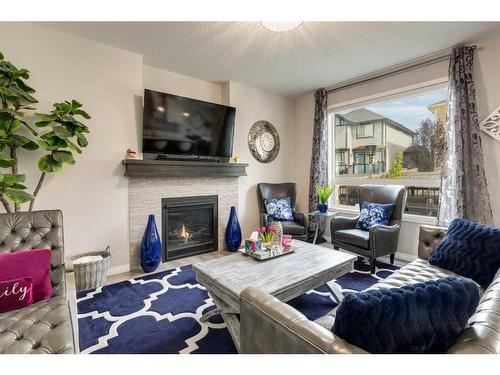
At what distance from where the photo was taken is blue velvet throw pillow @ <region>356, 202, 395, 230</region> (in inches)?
123

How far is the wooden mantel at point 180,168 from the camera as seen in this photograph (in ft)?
9.56

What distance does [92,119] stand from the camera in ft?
8.91

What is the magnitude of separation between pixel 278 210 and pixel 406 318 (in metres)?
3.20

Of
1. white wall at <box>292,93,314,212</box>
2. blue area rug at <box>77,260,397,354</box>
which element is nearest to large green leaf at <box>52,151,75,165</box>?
blue area rug at <box>77,260,397,354</box>

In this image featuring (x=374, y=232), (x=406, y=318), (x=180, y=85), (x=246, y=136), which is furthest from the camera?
(x=246, y=136)

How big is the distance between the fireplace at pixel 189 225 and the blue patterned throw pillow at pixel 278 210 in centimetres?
82

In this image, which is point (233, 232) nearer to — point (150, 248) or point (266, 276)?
point (150, 248)

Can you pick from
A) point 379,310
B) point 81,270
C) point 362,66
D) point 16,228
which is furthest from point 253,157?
point 379,310

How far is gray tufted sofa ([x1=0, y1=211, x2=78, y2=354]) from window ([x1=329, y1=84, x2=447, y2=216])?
3.74 meters

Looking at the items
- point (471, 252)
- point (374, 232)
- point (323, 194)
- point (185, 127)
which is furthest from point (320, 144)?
point (471, 252)

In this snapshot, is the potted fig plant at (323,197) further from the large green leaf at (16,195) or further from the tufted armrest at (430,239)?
the large green leaf at (16,195)

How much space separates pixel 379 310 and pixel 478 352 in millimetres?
301

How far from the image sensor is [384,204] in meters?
3.25

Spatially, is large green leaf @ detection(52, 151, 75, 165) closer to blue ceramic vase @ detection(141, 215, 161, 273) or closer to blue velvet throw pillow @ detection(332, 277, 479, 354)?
blue ceramic vase @ detection(141, 215, 161, 273)
